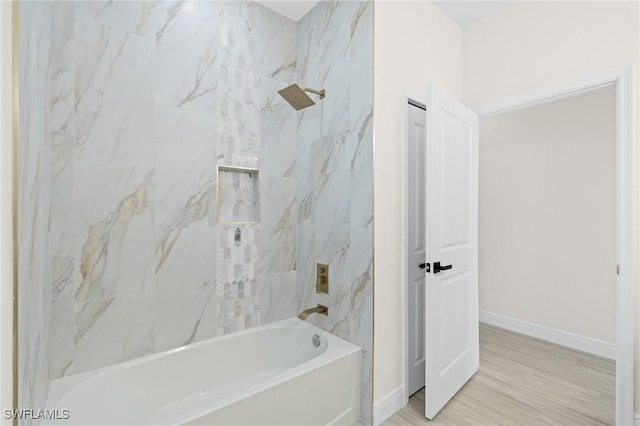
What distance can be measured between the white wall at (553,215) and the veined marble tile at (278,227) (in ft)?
7.91

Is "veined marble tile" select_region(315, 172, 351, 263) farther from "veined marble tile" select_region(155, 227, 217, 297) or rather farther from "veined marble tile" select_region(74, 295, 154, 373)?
"veined marble tile" select_region(74, 295, 154, 373)

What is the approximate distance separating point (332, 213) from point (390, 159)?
21.2 inches

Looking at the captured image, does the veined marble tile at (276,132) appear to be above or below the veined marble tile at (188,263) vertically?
above

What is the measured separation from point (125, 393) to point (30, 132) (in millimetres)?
1427

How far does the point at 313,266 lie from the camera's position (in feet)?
7.59

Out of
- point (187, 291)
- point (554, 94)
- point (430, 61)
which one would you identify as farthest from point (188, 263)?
point (554, 94)

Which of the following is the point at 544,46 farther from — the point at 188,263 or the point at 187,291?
the point at 187,291

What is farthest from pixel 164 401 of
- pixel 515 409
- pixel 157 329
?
pixel 515 409

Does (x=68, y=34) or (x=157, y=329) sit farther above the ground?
(x=68, y=34)

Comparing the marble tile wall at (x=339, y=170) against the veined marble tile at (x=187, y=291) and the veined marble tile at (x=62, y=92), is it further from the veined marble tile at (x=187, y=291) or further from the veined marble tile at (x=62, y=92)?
the veined marble tile at (x=62, y=92)

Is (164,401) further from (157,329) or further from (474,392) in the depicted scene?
(474,392)

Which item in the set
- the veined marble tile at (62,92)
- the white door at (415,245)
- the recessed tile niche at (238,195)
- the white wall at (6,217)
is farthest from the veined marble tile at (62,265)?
the white door at (415,245)

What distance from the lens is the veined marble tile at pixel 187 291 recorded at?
72.9 inches

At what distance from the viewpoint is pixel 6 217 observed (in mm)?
647
